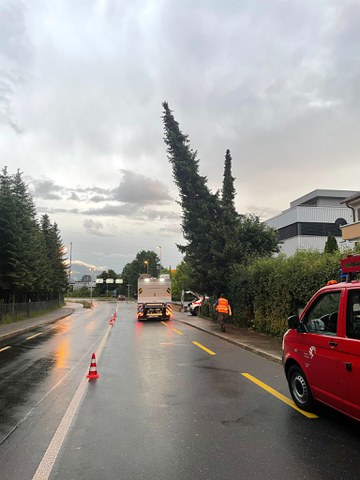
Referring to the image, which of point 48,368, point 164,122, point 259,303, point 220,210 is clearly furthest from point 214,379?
point 164,122

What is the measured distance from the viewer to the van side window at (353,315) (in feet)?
14.8

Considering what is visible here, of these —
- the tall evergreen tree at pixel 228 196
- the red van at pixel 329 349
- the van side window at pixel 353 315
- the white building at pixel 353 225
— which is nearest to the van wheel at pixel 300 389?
the red van at pixel 329 349

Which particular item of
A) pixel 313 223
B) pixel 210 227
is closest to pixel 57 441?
pixel 210 227

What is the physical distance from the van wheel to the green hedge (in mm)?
5566

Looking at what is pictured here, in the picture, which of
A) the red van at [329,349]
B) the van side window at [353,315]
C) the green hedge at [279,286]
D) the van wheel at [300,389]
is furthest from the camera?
the green hedge at [279,286]

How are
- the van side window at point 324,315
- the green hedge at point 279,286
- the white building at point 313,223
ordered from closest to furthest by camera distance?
the van side window at point 324,315
the green hedge at point 279,286
the white building at point 313,223

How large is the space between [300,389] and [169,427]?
6.90ft

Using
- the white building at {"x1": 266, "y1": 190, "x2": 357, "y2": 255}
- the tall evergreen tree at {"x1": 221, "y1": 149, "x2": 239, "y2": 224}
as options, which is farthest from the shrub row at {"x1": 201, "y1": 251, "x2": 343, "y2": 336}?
the white building at {"x1": 266, "y1": 190, "x2": 357, "y2": 255}

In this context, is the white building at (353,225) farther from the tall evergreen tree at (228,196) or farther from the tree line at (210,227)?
the tall evergreen tree at (228,196)

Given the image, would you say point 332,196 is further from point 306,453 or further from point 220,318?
point 306,453

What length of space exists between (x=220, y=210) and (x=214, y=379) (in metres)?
18.4

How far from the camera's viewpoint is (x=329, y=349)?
15.8 feet

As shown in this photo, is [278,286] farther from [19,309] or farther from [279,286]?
[19,309]

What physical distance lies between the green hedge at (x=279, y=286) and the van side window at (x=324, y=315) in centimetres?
562
